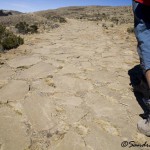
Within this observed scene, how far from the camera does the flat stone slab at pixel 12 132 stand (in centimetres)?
268

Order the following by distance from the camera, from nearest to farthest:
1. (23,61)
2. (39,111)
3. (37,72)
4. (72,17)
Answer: (39,111)
(37,72)
(23,61)
(72,17)

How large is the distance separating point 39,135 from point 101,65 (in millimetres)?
2929

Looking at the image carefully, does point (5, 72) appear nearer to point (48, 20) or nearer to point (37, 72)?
point (37, 72)

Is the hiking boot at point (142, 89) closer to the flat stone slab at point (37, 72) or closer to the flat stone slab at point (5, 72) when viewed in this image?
the flat stone slab at point (37, 72)

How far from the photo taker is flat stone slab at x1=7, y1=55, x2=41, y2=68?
5.34 meters

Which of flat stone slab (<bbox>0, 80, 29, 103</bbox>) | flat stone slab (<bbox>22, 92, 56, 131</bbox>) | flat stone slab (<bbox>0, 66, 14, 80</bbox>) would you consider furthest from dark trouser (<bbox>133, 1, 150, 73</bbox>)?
flat stone slab (<bbox>0, 66, 14, 80</bbox>)

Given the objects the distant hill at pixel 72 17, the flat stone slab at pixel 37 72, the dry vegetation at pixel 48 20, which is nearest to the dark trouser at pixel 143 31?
the flat stone slab at pixel 37 72

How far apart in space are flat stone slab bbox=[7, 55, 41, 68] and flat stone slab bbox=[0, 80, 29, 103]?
1.02m

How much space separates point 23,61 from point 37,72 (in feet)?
2.92

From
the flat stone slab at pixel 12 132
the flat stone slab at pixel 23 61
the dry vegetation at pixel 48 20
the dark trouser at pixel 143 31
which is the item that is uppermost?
the dark trouser at pixel 143 31

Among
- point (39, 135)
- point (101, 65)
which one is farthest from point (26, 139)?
point (101, 65)

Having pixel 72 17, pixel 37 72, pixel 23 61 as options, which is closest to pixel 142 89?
pixel 37 72

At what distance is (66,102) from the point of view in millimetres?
3646

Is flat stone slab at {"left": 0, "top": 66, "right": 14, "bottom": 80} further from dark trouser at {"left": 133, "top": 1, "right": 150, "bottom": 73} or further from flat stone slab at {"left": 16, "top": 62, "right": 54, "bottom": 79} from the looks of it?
dark trouser at {"left": 133, "top": 1, "right": 150, "bottom": 73}
